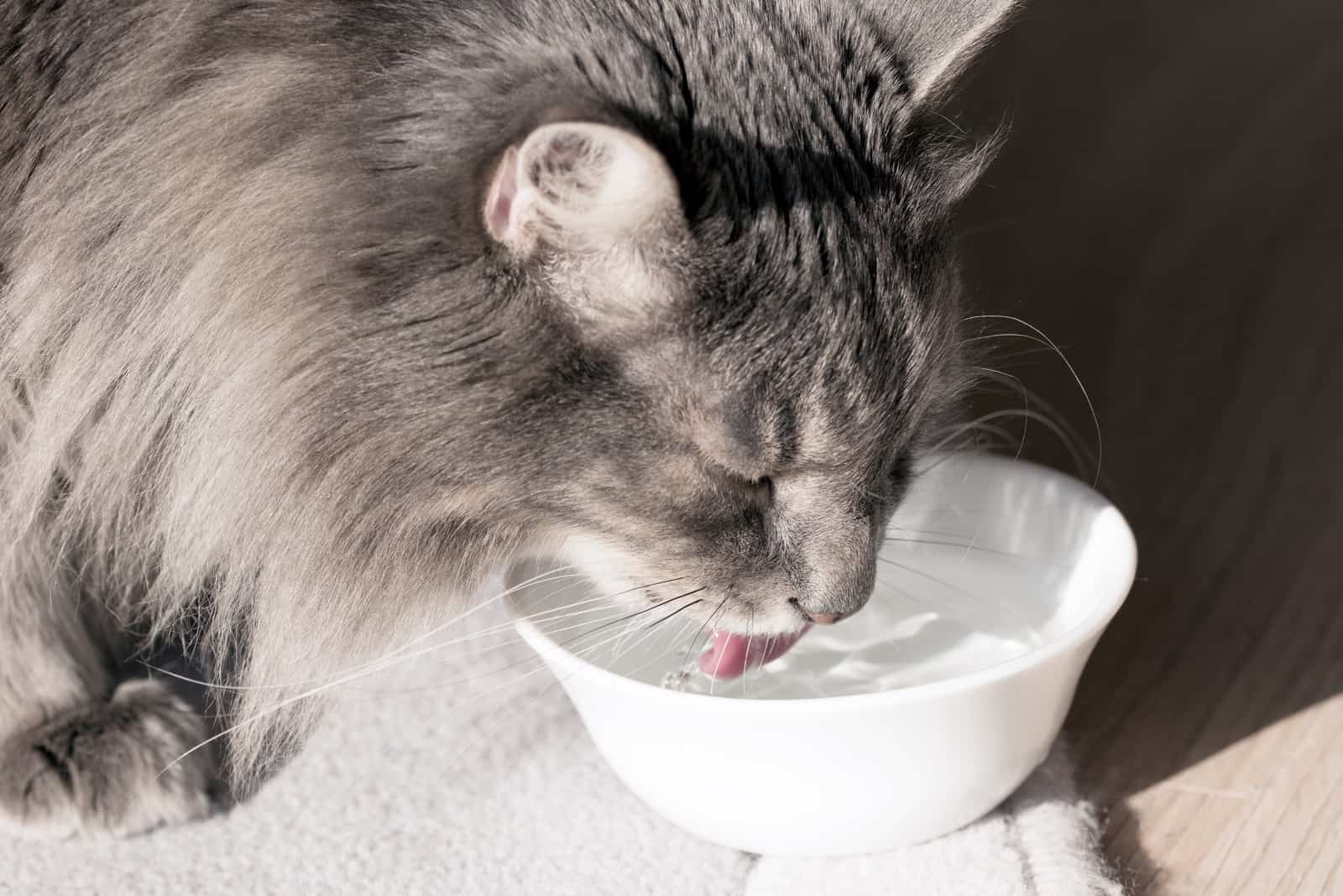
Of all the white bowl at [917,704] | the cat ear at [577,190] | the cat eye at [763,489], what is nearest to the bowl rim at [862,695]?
the white bowl at [917,704]

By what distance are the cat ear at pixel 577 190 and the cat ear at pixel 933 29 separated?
0.99ft

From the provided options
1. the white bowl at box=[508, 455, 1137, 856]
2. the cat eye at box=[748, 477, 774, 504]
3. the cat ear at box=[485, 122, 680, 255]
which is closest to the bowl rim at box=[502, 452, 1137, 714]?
the white bowl at box=[508, 455, 1137, 856]

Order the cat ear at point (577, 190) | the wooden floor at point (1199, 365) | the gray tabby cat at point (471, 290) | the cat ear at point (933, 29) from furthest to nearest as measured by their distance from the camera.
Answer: the wooden floor at point (1199, 365), the cat ear at point (933, 29), the gray tabby cat at point (471, 290), the cat ear at point (577, 190)

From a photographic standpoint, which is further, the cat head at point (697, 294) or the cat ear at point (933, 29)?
the cat ear at point (933, 29)

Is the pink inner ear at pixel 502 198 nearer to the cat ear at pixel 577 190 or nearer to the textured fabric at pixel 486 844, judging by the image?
the cat ear at pixel 577 190

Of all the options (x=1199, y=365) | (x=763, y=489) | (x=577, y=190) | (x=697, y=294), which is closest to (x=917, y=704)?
(x=763, y=489)

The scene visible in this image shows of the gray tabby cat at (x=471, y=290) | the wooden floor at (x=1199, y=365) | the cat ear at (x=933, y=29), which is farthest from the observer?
the wooden floor at (x=1199, y=365)

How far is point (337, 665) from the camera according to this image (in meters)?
1.15

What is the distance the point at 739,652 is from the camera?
1161 mm

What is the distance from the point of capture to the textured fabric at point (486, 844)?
1.10m

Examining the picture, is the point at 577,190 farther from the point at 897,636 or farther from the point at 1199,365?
the point at 1199,365

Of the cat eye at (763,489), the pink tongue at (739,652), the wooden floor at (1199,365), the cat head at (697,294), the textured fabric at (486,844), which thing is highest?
the cat head at (697,294)

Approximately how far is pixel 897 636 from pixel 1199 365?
671mm

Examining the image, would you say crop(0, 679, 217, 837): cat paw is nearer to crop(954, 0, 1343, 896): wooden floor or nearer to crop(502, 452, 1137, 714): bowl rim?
crop(502, 452, 1137, 714): bowl rim
